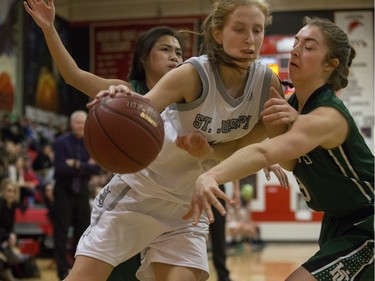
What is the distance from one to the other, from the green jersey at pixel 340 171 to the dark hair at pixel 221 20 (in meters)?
0.43

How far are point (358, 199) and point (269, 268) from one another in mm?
6042

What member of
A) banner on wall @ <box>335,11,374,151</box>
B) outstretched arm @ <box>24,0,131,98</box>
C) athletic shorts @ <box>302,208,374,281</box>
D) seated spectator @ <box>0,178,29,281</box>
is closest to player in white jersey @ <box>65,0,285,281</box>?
outstretched arm @ <box>24,0,131,98</box>

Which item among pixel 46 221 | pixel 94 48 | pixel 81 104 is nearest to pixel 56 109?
pixel 81 104

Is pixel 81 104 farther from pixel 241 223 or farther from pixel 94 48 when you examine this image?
pixel 241 223

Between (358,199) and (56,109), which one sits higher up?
(358,199)

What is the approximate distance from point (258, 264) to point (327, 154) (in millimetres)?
6931

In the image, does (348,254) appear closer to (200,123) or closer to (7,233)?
(200,123)

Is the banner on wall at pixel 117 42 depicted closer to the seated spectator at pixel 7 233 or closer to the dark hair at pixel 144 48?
the seated spectator at pixel 7 233

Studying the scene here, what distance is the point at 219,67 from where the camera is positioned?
9.71 feet

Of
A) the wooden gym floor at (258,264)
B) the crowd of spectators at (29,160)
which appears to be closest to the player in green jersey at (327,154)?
the wooden gym floor at (258,264)

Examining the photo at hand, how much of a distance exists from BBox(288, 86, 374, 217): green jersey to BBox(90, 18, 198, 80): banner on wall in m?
11.3

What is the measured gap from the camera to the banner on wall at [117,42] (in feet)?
46.1

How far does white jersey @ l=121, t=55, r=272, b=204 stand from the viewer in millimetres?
2900

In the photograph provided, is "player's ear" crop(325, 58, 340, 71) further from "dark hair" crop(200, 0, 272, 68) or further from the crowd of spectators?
the crowd of spectators
